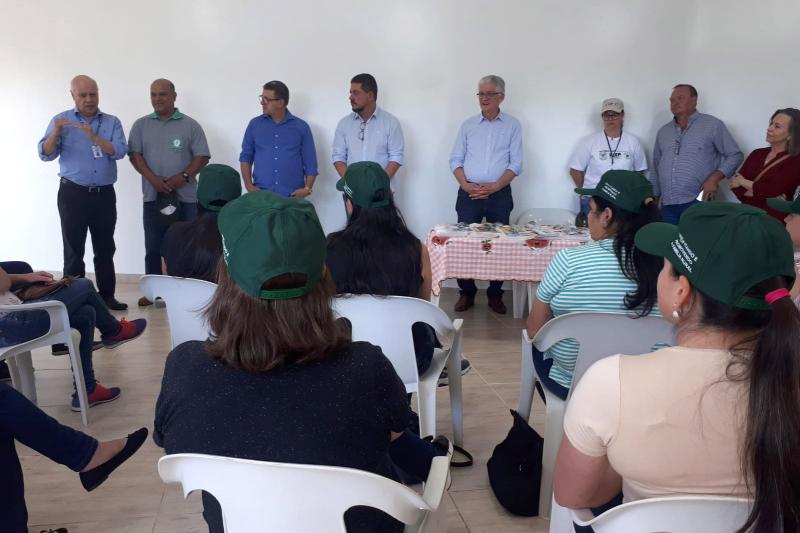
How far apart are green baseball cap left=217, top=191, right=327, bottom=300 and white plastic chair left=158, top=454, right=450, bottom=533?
305mm

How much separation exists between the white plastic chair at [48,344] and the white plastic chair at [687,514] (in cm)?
224

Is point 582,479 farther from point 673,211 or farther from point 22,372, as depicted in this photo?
point 673,211

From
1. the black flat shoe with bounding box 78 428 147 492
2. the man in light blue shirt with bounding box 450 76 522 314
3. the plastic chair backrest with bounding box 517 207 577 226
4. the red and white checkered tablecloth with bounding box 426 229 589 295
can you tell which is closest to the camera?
the black flat shoe with bounding box 78 428 147 492

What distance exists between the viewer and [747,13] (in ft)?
15.5

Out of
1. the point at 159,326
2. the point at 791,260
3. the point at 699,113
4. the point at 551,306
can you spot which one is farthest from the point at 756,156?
the point at 159,326

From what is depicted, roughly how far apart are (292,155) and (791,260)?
166 inches

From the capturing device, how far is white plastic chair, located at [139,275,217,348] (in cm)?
230

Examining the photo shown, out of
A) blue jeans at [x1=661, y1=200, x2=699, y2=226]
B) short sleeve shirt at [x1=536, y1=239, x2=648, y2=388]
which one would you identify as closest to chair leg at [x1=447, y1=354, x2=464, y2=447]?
short sleeve shirt at [x1=536, y1=239, x2=648, y2=388]

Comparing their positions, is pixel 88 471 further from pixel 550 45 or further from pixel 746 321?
pixel 550 45

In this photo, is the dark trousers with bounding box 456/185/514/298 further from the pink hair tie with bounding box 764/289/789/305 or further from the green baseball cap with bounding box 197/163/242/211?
the pink hair tie with bounding box 764/289/789/305

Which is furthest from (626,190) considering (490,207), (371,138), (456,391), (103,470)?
(371,138)

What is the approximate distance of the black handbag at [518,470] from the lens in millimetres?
2096

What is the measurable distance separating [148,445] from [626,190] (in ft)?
7.09

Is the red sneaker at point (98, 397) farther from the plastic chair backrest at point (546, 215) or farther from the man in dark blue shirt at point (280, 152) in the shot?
the plastic chair backrest at point (546, 215)
